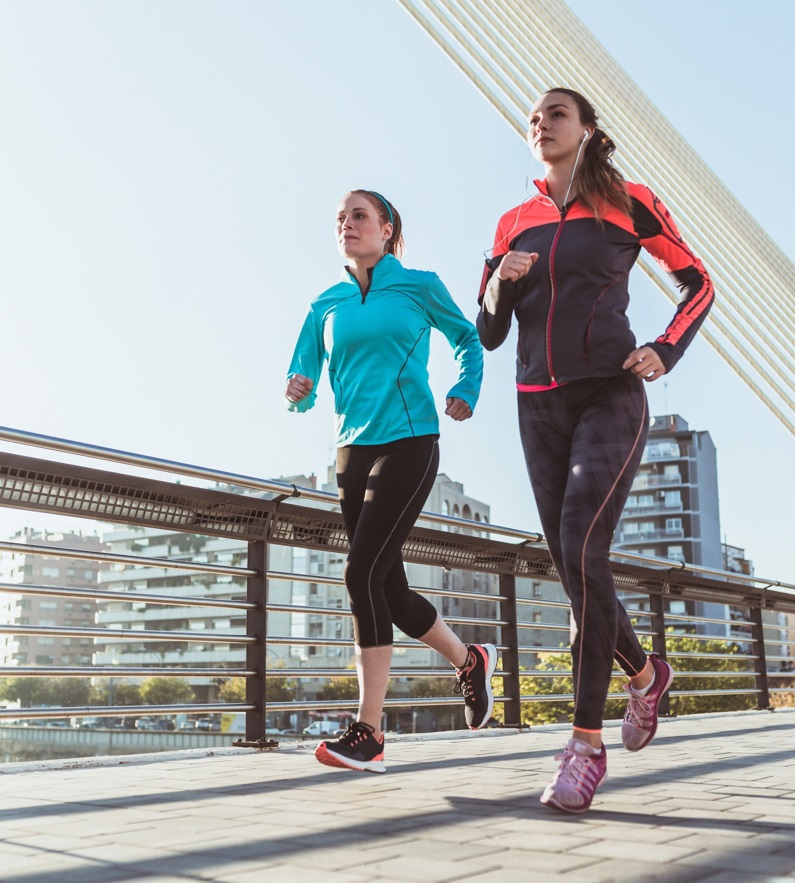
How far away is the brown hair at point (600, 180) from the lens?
2717 mm

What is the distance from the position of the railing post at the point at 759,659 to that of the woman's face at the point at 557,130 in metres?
6.02

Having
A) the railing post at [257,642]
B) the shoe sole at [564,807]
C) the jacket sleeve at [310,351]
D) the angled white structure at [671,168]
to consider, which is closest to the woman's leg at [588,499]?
the shoe sole at [564,807]

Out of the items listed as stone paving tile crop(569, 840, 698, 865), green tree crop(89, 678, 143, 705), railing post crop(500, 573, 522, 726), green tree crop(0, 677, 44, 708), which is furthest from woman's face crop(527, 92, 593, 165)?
green tree crop(0, 677, 44, 708)

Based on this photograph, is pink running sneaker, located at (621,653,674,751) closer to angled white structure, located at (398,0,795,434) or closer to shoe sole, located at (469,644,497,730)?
shoe sole, located at (469,644,497,730)

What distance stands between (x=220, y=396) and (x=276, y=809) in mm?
117224

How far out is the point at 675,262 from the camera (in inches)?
111

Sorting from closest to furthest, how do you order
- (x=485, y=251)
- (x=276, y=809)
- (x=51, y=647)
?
(x=276, y=809) < (x=485, y=251) < (x=51, y=647)

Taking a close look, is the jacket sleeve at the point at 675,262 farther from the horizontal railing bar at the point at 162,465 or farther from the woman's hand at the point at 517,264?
the horizontal railing bar at the point at 162,465

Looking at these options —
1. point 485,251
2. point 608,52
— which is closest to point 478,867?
point 485,251

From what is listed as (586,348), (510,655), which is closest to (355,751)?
(586,348)

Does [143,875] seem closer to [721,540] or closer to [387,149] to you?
[387,149]

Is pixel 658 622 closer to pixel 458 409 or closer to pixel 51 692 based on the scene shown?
pixel 458 409

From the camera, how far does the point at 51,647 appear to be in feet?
448

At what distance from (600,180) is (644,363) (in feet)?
1.81
